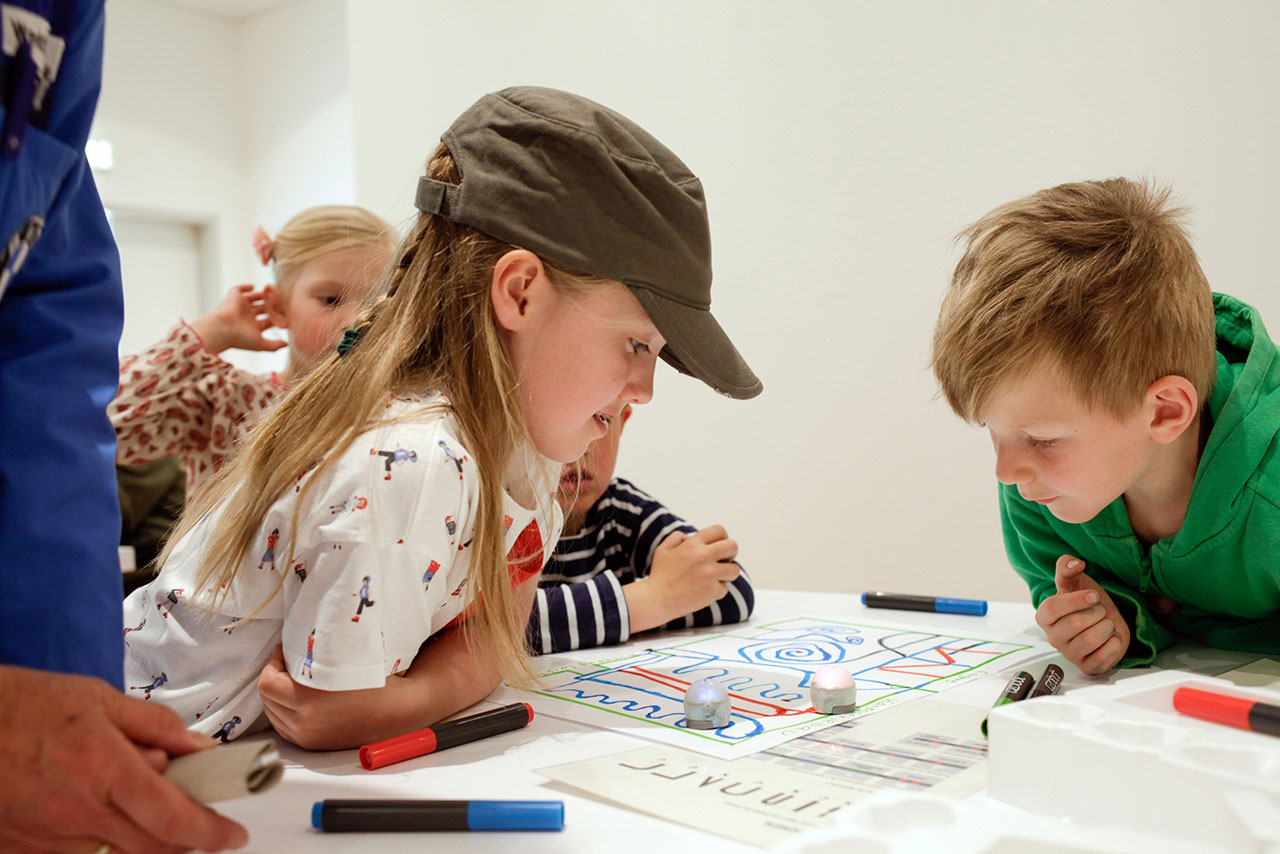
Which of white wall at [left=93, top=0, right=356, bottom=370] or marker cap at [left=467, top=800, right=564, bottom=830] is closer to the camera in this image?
marker cap at [left=467, top=800, right=564, bottom=830]

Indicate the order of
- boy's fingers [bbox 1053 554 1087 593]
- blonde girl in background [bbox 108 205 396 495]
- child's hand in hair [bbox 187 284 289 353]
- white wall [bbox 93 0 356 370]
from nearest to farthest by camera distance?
boy's fingers [bbox 1053 554 1087 593], blonde girl in background [bbox 108 205 396 495], child's hand in hair [bbox 187 284 289 353], white wall [bbox 93 0 356 370]

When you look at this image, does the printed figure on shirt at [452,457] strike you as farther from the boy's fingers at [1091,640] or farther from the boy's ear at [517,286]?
the boy's fingers at [1091,640]

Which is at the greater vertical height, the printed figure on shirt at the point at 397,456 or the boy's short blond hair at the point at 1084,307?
the boy's short blond hair at the point at 1084,307

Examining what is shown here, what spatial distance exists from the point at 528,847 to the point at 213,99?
4.27 metres

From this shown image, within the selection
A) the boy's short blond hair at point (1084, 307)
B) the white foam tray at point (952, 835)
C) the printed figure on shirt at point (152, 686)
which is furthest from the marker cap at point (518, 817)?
the boy's short blond hair at point (1084, 307)

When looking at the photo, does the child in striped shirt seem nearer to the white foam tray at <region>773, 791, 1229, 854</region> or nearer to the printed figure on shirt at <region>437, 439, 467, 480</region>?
the printed figure on shirt at <region>437, 439, 467, 480</region>

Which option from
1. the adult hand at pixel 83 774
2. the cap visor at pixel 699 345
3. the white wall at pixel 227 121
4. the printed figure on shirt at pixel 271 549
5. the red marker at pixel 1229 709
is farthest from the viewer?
the white wall at pixel 227 121

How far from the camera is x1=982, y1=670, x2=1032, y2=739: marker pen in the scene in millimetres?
697

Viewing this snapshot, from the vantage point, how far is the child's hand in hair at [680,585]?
3.33ft

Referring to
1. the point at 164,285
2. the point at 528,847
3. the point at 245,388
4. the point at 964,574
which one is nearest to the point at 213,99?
the point at 164,285

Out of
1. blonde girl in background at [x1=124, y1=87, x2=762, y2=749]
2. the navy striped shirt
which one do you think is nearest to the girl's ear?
the navy striped shirt

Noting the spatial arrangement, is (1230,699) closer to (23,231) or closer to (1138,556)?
(1138,556)

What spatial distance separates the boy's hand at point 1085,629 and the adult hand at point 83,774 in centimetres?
69

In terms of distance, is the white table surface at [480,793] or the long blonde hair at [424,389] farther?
the long blonde hair at [424,389]
